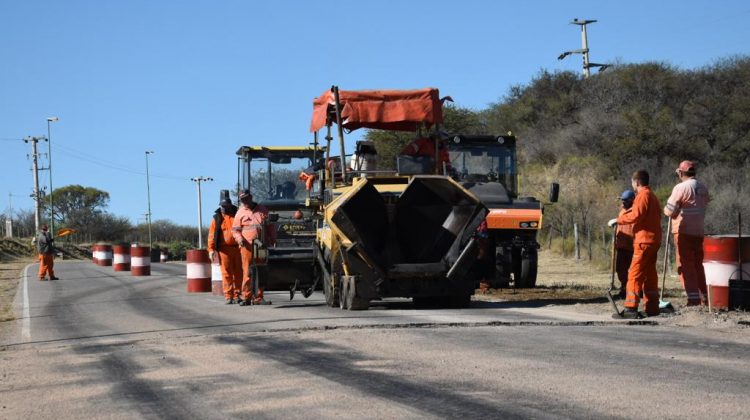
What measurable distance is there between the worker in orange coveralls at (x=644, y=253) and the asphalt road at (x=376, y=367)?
0.49 m

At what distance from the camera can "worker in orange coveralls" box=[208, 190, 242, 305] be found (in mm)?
17875

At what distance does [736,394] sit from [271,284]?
11.1 metres

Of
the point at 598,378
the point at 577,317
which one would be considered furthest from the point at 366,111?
the point at 598,378

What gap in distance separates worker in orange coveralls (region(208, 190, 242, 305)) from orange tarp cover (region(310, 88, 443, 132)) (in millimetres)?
2748

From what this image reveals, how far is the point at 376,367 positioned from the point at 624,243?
28.5 feet

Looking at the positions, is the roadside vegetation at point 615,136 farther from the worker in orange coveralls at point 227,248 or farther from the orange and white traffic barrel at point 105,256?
the orange and white traffic barrel at point 105,256

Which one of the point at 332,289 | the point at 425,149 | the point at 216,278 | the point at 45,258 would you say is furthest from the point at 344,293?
the point at 45,258

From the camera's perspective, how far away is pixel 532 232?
20656 mm

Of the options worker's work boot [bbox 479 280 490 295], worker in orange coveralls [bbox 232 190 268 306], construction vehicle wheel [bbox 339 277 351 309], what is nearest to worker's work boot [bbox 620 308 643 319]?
construction vehicle wheel [bbox 339 277 351 309]

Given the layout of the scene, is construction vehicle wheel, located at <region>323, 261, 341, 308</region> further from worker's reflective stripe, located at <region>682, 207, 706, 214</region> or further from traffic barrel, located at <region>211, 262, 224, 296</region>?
traffic barrel, located at <region>211, 262, 224, 296</region>

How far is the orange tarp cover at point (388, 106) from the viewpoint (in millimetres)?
16234

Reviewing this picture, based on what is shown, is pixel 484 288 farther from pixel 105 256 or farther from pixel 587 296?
pixel 105 256

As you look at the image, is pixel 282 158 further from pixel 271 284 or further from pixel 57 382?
pixel 57 382

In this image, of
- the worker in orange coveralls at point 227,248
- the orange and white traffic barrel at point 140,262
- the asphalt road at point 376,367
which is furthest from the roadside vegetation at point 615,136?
the asphalt road at point 376,367
